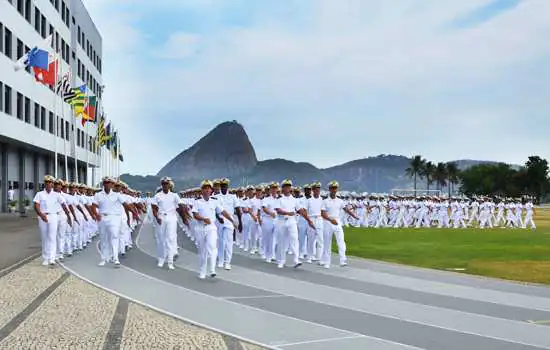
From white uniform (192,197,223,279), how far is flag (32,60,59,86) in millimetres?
21095

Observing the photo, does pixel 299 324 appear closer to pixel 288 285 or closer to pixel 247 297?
pixel 247 297

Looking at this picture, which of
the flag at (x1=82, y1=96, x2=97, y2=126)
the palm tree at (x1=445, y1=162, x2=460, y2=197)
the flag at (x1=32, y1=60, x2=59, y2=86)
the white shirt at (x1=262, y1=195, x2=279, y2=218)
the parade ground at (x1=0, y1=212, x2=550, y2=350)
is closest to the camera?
the parade ground at (x1=0, y1=212, x2=550, y2=350)

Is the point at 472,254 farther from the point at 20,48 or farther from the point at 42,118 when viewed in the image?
the point at 42,118

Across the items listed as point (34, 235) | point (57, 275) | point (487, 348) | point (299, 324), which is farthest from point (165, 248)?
point (34, 235)

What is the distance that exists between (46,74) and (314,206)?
21347 millimetres

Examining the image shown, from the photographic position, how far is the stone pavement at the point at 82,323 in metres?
8.07

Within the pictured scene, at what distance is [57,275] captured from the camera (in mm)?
15086

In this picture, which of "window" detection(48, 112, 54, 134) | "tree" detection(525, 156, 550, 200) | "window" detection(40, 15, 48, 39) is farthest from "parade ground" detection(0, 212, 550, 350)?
"tree" detection(525, 156, 550, 200)

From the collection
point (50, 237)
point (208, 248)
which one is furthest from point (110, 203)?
point (208, 248)

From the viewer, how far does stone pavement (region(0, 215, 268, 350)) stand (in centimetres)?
807

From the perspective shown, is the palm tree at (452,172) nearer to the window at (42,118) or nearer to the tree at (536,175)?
the tree at (536,175)

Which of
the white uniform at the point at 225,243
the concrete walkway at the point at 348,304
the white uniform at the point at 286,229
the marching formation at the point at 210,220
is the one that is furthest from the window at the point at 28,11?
the white uniform at the point at 225,243

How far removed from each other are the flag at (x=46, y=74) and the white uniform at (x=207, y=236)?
69.2ft

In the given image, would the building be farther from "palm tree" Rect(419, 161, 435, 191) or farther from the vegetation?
"palm tree" Rect(419, 161, 435, 191)
